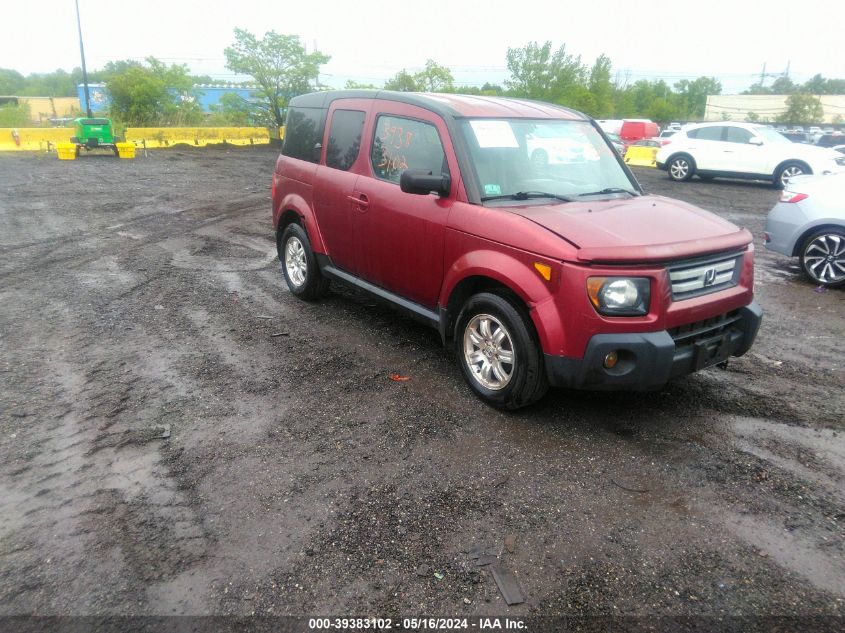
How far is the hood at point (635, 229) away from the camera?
3.44 m

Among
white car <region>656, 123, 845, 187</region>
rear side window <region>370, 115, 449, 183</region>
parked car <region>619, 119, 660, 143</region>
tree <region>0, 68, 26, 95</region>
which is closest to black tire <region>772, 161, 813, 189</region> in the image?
white car <region>656, 123, 845, 187</region>

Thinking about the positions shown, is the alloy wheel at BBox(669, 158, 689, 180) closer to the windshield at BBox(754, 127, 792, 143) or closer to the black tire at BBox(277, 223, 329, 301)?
the windshield at BBox(754, 127, 792, 143)

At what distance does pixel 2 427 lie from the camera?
388cm

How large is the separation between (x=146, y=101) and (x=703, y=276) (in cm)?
3137

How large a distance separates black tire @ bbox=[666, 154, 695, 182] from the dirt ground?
13.0 m

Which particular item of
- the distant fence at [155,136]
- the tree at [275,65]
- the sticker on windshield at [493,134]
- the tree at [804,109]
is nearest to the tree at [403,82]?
the tree at [275,65]

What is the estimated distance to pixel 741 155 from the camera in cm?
1686

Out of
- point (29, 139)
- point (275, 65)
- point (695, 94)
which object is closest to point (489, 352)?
point (29, 139)

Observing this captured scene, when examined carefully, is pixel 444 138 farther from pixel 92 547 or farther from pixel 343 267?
pixel 92 547

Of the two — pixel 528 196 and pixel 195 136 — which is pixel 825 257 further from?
pixel 195 136

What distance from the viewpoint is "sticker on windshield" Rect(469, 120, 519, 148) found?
14.4 feet

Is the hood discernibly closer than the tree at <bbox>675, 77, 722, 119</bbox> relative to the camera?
Yes

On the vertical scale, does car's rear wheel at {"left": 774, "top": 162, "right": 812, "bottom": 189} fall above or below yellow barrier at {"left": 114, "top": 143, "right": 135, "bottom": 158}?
below

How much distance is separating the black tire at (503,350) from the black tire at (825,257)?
5.15 metres
